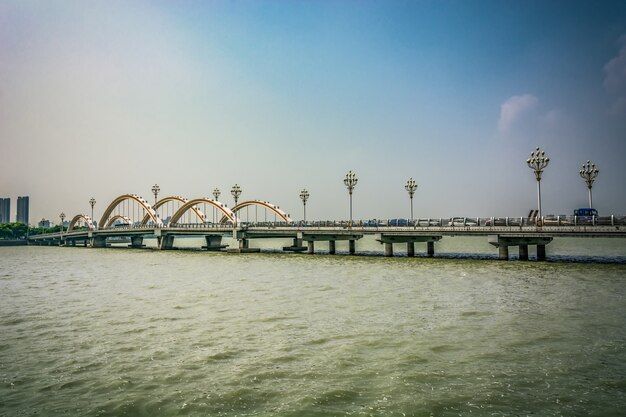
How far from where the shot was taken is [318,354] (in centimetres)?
1228

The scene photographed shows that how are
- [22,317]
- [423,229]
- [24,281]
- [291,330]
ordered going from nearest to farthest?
[291,330], [22,317], [24,281], [423,229]

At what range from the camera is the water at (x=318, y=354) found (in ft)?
28.9

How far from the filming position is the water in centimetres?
881

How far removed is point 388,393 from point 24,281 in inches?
1368

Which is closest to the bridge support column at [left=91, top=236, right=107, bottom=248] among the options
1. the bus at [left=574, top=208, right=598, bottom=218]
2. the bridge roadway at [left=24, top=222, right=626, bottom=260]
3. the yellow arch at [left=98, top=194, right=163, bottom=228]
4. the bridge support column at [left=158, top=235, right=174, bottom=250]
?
the yellow arch at [left=98, top=194, right=163, bottom=228]

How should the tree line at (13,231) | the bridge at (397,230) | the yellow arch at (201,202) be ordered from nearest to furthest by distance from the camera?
1. the bridge at (397,230)
2. the yellow arch at (201,202)
3. the tree line at (13,231)

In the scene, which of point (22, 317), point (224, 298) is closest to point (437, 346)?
point (224, 298)

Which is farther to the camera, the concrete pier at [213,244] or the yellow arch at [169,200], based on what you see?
the yellow arch at [169,200]

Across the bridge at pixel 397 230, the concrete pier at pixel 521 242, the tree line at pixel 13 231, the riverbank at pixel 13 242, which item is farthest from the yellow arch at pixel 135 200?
the concrete pier at pixel 521 242

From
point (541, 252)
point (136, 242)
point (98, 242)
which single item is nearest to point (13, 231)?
point (98, 242)

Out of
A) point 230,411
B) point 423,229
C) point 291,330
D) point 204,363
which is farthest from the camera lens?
point 423,229

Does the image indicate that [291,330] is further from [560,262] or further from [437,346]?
[560,262]

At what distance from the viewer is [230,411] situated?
845 cm

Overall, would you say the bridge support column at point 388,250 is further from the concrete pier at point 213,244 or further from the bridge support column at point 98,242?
the bridge support column at point 98,242
